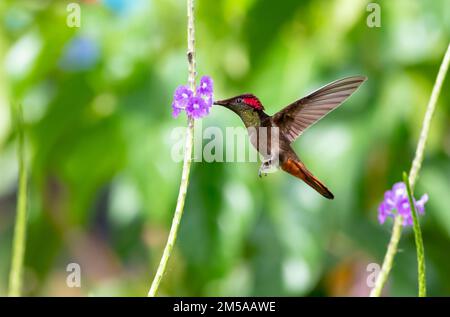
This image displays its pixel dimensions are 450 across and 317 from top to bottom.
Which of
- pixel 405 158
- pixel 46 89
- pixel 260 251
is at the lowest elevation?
pixel 260 251

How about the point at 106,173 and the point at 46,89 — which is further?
the point at 46,89

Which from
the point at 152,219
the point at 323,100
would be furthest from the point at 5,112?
the point at 323,100

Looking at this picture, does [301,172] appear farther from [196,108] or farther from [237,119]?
[237,119]

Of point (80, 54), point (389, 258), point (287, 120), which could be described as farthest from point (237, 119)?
point (389, 258)

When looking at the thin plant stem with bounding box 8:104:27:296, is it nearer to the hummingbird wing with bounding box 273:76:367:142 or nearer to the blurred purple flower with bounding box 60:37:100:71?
the hummingbird wing with bounding box 273:76:367:142

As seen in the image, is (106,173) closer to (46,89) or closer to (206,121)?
(46,89)

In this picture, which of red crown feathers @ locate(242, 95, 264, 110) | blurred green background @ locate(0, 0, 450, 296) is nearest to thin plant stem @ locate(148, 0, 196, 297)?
red crown feathers @ locate(242, 95, 264, 110)

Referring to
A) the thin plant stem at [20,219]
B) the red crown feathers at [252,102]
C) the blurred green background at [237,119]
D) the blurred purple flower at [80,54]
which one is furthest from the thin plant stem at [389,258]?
the blurred purple flower at [80,54]
